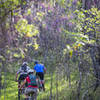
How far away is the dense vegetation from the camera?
16.9ft

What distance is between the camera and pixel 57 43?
20.3 m

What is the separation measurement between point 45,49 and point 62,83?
1067 cm

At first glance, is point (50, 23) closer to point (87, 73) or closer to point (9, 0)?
point (87, 73)

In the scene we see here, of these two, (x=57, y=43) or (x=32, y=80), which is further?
(x=57, y=43)

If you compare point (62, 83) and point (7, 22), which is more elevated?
point (7, 22)

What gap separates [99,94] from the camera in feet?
24.8

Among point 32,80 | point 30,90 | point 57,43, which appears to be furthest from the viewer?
point 57,43

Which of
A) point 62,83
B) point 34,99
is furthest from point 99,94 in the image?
point 62,83

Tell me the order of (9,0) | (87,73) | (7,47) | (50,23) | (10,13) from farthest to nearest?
1. (50,23)
2. (87,73)
3. (7,47)
4. (10,13)
5. (9,0)

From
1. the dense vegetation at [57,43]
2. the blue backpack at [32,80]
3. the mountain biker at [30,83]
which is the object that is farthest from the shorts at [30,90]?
the dense vegetation at [57,43]

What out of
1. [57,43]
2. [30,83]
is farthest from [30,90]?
[57,43]

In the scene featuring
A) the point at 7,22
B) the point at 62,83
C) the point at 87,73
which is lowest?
the point at 62,83

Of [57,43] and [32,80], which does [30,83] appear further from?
[57,43]

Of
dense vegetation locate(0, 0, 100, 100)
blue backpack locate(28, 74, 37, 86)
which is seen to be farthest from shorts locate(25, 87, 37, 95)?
dense vegetation locate(0, 0, 100, 100)
